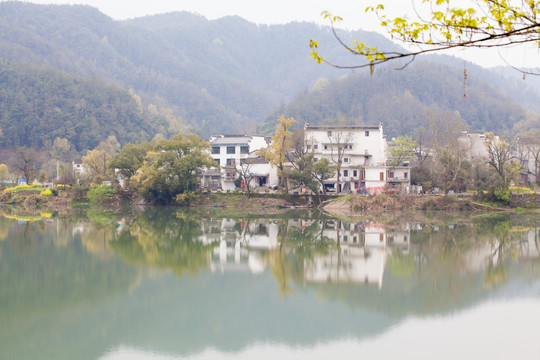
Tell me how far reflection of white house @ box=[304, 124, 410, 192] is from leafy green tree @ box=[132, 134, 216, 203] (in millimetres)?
9363

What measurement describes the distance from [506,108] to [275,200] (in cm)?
8214

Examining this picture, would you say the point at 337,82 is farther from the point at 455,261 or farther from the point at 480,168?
the point at 455,261

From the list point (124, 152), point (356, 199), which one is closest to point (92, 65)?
point (124, 152)

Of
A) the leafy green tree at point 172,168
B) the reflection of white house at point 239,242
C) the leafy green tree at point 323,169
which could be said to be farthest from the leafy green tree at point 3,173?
the reflection of white house at point 239,242

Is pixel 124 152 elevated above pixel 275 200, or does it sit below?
above

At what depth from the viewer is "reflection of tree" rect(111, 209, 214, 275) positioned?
18734 mm

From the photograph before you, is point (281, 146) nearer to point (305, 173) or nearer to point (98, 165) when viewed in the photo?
point (305, 173)

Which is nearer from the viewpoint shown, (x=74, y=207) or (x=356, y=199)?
(x=356, y=199)

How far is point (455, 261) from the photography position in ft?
59.8

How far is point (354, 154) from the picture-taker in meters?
47.8

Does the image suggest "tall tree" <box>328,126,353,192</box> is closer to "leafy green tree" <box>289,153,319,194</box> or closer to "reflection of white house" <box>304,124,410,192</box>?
"reflection of white house" <box>304,124,410,192</box>

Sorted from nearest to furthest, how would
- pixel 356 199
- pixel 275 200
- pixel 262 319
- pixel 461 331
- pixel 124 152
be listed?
1. pixel 461 331
2. pixel 262 319
3. pixel 356 199
4. pixel 275 200
5. pixel 124 152

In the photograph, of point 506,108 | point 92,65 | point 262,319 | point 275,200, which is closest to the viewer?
point 262,319

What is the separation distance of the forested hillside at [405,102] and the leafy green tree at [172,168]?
57022mm
